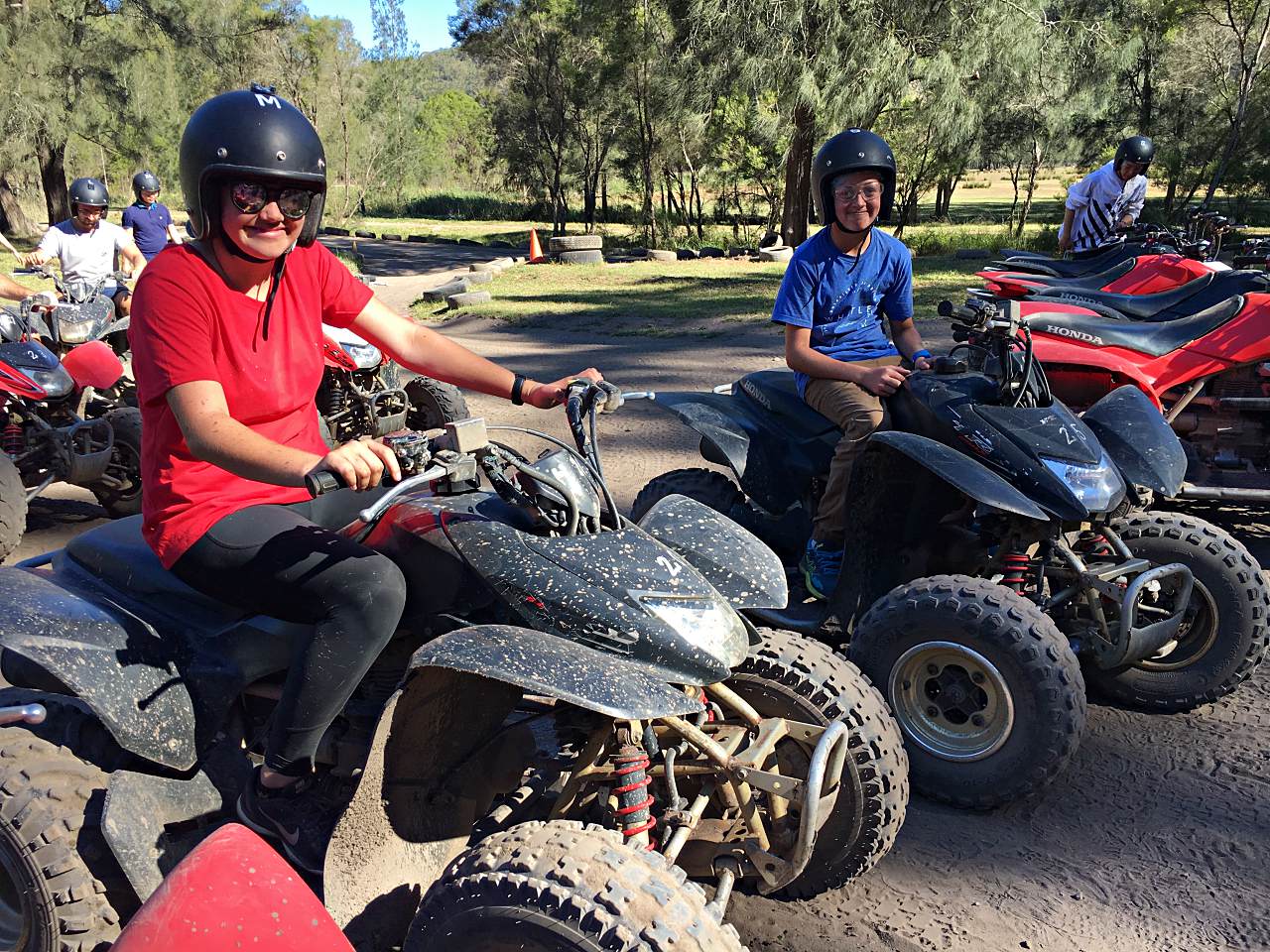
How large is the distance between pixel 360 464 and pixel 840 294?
3.01 m

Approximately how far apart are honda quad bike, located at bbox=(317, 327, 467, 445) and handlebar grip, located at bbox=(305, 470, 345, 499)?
5.33 meters

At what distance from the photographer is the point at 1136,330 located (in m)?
5.95

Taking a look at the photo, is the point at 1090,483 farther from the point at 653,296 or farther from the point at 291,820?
the point at 653,296

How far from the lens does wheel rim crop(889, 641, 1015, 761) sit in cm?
342

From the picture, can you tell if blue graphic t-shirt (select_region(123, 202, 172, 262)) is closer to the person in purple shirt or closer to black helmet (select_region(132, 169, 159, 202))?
the person in purple shirt

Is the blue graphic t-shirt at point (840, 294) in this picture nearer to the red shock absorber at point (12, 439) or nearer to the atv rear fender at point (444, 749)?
the atv rear fender at point (444, 749)

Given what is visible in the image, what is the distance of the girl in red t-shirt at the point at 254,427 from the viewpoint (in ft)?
8.00

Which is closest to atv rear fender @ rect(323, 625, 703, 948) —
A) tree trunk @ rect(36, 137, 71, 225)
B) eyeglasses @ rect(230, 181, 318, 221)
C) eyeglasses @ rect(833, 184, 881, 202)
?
eyeglasses @ rect(230, 181, 318, 221)

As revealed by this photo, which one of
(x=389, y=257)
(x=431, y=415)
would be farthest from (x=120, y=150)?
(x=431, y=415)

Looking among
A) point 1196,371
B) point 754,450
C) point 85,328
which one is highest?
point 85,328

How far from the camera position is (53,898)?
243 centimetres

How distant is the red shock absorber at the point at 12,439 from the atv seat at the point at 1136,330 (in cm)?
592

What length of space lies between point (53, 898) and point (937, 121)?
20160 millimetres

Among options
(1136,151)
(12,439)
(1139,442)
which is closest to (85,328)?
(12,439)
